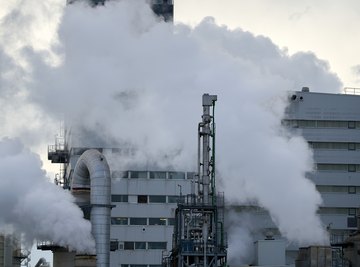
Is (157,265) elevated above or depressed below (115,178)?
below

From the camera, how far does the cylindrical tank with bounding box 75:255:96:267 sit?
51.8m

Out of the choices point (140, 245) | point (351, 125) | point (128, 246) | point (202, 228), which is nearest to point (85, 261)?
point (202, 228)

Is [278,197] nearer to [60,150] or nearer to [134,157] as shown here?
[134,157]

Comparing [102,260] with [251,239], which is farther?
[251,239]

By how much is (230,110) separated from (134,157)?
8.00 m

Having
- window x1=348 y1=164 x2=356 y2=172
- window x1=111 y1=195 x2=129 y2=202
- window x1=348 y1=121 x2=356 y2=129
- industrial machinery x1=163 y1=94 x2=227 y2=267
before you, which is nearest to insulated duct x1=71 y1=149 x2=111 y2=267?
industrial machinery x1=163 y1=94 x2=227 y2=267

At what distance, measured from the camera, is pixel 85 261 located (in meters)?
52.0

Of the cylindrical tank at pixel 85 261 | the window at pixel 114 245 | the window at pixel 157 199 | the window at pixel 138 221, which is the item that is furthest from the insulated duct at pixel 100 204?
the window at pixel 157 199

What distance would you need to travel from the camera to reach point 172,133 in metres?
73.3

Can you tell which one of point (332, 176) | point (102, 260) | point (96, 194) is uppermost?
point (332, 176)

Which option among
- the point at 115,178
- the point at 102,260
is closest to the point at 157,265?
the point at 115,178

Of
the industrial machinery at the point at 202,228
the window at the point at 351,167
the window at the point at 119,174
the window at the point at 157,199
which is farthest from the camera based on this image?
the window at the point at 351,167

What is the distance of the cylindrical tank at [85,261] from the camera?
5184 centimetres

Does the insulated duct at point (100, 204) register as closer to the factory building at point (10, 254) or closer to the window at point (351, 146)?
the factory building at point (10, 254)
